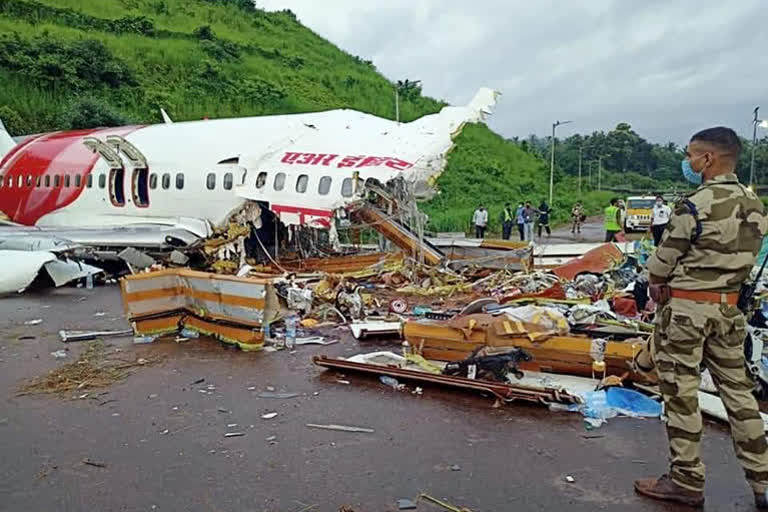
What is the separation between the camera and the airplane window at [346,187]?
1245cm

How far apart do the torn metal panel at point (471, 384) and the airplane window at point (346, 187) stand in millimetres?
5960

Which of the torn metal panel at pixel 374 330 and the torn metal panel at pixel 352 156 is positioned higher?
the torn metal panel at pixel 352 156

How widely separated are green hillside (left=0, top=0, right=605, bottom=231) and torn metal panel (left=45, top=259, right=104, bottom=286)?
17.3m

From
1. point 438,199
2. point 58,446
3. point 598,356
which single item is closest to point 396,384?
point 598,356

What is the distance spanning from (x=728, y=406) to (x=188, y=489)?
3644 mm

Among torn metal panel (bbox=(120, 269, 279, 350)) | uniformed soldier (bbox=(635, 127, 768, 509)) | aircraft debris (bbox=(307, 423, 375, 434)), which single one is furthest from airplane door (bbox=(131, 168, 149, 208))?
uniformed soldier (bbox=(635, 127, 768, 509))

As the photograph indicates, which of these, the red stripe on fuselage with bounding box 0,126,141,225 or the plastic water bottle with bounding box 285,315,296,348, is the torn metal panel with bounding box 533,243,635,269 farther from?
the red stripe on fuselage with bounding box 0,126,141,225

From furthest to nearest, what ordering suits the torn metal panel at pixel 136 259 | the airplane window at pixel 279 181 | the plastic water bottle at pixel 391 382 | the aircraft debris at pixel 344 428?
1. the torn metal panel at pixel 136 259
2. the airplane window at pixel 279 181
3. the plastic water bottle at pixel 391 382
4. the aircraft debris at pixel 344 428

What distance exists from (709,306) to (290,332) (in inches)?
227

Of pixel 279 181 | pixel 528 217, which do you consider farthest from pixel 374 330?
pixel 528 217

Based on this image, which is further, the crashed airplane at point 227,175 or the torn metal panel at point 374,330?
the crashed airplane at point 227,175

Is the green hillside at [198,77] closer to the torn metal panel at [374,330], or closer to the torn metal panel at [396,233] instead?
the torn metal panel at [396,233]

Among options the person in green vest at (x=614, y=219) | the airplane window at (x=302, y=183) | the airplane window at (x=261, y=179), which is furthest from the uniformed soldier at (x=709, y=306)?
the person in green vest at (x=614, y=219)

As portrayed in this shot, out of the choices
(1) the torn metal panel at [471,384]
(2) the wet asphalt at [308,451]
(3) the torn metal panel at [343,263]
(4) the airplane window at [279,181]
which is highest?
(4) the airplane window at [279,181]
